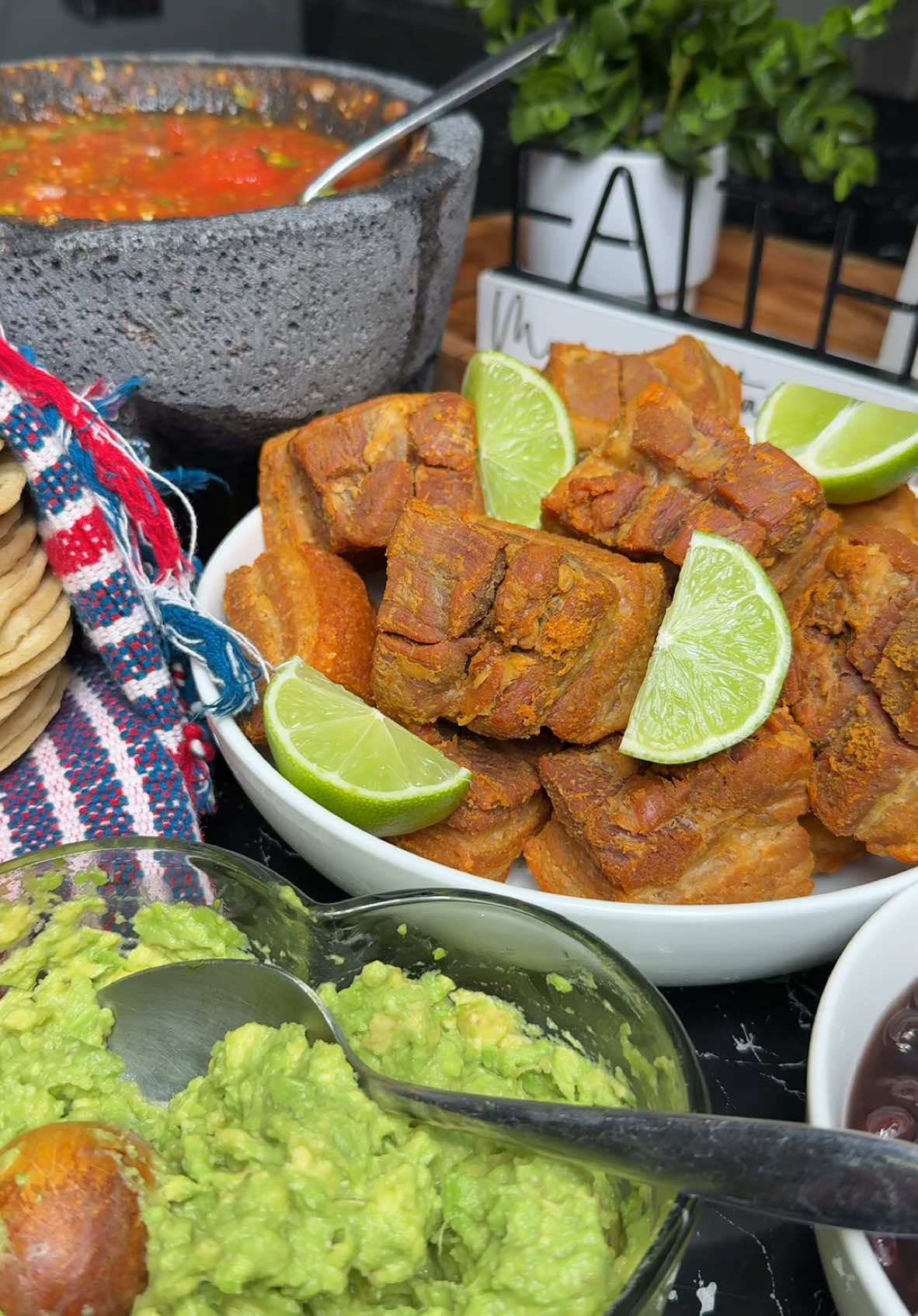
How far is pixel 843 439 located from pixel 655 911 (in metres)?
0.67

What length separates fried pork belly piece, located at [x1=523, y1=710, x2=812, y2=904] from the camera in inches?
38.9

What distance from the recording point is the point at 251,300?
51.1 inches

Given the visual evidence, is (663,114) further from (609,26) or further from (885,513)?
(885,513)

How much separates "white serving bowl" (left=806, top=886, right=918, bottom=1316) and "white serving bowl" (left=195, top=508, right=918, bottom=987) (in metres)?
0.04

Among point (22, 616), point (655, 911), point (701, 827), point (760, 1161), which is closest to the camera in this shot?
point (760, 1161)

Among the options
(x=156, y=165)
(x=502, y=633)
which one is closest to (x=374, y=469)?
(x=502, y=633)

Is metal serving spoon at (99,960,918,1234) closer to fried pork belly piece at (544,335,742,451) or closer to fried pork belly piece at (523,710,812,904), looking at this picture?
fried pork belly piece at (523,710,812,904)

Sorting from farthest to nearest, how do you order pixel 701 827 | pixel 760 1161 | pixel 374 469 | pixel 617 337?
pixel 617 337 < pixel 374 469 < pixel 701 827 < pixel 760 1161

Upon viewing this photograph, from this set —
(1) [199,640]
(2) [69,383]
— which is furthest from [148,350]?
(1) [199,640]

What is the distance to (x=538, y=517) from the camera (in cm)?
129

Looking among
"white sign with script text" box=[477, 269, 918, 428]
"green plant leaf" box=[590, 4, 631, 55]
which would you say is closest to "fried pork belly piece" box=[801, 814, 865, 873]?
"white sign with script text" box=[477, 269, 918, 428]

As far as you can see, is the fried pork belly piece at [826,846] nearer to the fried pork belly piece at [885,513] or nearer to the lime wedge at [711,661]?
the lime wedge at [711,661]

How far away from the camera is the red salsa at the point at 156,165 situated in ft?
5.03

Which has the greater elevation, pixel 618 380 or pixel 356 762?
pixel 618 380
